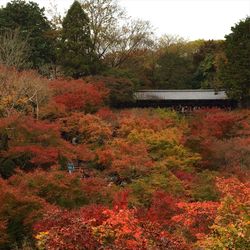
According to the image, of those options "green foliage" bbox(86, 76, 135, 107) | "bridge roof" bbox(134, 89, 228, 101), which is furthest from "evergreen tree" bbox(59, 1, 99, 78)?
"bridge roof" bbox(134, 89, 228, 101)

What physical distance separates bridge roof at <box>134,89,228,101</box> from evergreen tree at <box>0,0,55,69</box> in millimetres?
8227

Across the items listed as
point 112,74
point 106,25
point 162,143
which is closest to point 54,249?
point 162,143

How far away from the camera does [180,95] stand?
110 ft

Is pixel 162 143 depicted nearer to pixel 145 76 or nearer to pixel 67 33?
pixel 67 33

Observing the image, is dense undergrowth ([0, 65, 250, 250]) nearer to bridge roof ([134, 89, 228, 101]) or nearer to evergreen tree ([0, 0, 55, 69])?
bridge roof ([134, 89, 228, 101])

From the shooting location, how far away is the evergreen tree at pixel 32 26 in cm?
3425

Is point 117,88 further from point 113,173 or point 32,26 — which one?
point 113,173

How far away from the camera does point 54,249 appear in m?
7.82

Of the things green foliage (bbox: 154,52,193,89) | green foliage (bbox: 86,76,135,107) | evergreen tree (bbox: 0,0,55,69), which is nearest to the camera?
green foliage (bbox: 86,76,135,107)

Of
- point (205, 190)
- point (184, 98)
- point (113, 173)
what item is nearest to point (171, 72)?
point (184, 98)

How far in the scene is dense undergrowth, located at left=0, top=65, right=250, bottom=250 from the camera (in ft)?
30.6

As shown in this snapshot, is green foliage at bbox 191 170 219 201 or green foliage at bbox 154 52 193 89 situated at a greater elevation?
green foliage at bbox 154 52 193 89

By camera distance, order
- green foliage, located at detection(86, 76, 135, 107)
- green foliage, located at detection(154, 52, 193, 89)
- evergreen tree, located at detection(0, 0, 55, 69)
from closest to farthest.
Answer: green foliage, located at detection(86, 76, 135, 107), evergreen tree, located at detection(0, 0, 55, 69), green foliage, located at detection(154, 52, 193, 89)

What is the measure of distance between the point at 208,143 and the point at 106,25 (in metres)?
16.1
